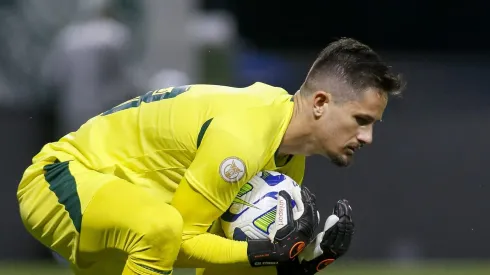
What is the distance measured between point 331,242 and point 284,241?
0.35m

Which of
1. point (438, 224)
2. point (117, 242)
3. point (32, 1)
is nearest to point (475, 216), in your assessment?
point (438, 224)

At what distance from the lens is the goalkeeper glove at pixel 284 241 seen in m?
6.36

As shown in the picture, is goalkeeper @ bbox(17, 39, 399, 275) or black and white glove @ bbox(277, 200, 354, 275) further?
black and white glove @ bbox(277, 200, 354, 275)

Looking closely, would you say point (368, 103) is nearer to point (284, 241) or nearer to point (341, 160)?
point (341, 160)

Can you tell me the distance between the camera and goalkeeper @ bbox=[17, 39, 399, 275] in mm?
6223

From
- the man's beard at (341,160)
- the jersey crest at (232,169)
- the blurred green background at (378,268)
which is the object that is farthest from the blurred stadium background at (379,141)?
the jersey crest at (232,169)

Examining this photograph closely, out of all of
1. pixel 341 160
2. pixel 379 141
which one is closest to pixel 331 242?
pixel 341 160

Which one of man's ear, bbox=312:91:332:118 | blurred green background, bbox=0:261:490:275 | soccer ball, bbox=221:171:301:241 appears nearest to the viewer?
soccer ball, bbox=221:171:301:241

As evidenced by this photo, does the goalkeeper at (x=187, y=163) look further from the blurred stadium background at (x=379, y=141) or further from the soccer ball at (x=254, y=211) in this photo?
the blurred stadium background at (x=379, y=141)

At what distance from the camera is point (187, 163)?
6.52 m

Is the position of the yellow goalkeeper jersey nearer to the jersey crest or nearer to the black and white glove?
the jersey crest

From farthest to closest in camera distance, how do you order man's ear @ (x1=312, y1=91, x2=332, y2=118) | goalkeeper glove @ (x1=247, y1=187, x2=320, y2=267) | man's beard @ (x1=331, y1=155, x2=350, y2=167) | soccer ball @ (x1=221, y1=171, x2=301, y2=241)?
man's beard @ (x1=331, y1=155, x2=350, y2=167) < man's ear @ (x1=312, y1=91, x2=332, y2=118) < soccer ball @ (x1=221, y1=171, x2=301, y2=241) < goalkeeper glove @ (x1=247, y1=187, x2=320, y2=267)

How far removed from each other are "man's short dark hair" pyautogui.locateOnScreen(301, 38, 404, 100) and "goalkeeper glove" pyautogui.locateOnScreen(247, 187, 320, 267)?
2.19 feet

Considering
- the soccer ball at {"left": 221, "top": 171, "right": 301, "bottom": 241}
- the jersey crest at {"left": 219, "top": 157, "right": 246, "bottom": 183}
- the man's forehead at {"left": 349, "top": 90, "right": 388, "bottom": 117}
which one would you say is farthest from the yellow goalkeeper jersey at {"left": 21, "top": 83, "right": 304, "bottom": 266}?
the man's forehead at {"left": 349, "top": 90, "right": 388, "bottom": 117}
